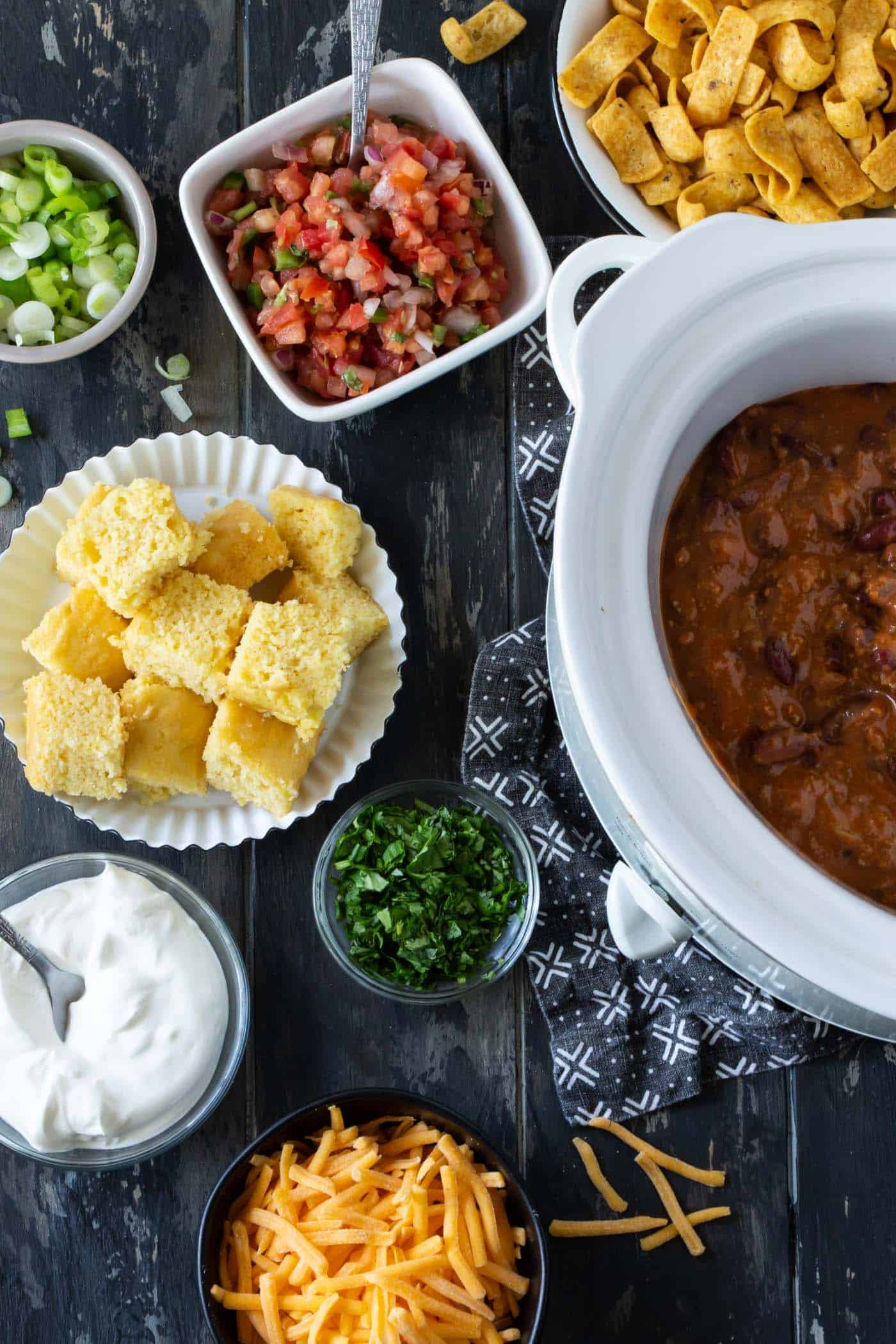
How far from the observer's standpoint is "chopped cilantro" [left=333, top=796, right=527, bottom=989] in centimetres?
220

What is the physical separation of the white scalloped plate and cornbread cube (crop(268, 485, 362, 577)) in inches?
3.0

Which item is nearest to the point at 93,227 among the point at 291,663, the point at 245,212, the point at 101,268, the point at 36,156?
the point at 101,268

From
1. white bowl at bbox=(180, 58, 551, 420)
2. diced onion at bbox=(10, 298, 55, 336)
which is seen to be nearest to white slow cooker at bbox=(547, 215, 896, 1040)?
white bowl at bbox=(180, 58, 551, 420)

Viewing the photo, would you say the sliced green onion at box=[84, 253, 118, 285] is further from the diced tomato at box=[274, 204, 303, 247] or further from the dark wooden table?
the diced tomato at box=[274, 204, 303, 247]

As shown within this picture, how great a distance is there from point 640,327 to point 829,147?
38.1 inches

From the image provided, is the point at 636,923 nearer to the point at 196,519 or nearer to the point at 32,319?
the point at 196,519

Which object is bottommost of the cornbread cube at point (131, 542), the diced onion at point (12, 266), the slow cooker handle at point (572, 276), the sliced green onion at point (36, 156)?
the cornbread cube at point (131, 542)

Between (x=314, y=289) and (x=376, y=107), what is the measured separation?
1.41 feet

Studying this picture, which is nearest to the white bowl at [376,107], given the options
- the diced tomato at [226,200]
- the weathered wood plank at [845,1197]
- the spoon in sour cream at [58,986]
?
the diced tomato at [226,200]

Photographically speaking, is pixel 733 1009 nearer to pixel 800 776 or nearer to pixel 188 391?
pixel 800 776

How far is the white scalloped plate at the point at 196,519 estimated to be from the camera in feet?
7.37

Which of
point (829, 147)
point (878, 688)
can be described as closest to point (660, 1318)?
point (878, 688)

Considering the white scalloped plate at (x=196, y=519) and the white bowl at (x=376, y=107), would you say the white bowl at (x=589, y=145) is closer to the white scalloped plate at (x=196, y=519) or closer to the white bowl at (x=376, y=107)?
the white bowl at (x=376, y=107)

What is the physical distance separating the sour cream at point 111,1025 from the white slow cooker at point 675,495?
3.22 feet
